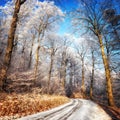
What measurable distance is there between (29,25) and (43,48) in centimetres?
414

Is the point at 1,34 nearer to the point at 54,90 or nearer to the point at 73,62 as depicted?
the point at 54,90

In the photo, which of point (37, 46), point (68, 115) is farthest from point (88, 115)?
point (37, 46)

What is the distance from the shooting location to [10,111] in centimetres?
798

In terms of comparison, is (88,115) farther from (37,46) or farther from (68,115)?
(37,46)

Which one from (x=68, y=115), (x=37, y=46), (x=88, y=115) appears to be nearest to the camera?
(x=68, y=115)

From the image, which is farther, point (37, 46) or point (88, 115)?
point (37, 46)

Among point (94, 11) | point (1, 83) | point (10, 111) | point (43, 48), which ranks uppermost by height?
point (94, 11)

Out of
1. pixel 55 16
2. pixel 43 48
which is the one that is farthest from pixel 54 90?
pixel 55 16

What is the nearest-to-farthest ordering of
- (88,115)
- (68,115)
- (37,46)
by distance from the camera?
1. (68,115)
2. (88,115)
3. (37,46)

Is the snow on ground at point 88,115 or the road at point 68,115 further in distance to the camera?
the snow on ground at point 88,115

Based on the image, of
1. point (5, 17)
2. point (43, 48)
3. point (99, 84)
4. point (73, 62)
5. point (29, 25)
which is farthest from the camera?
point (99, 84)

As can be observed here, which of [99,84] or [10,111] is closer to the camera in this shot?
[10,111]

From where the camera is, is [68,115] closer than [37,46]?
Yes

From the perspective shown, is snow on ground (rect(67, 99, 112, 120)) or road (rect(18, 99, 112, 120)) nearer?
road (rect(18, 99, 112, 120))
